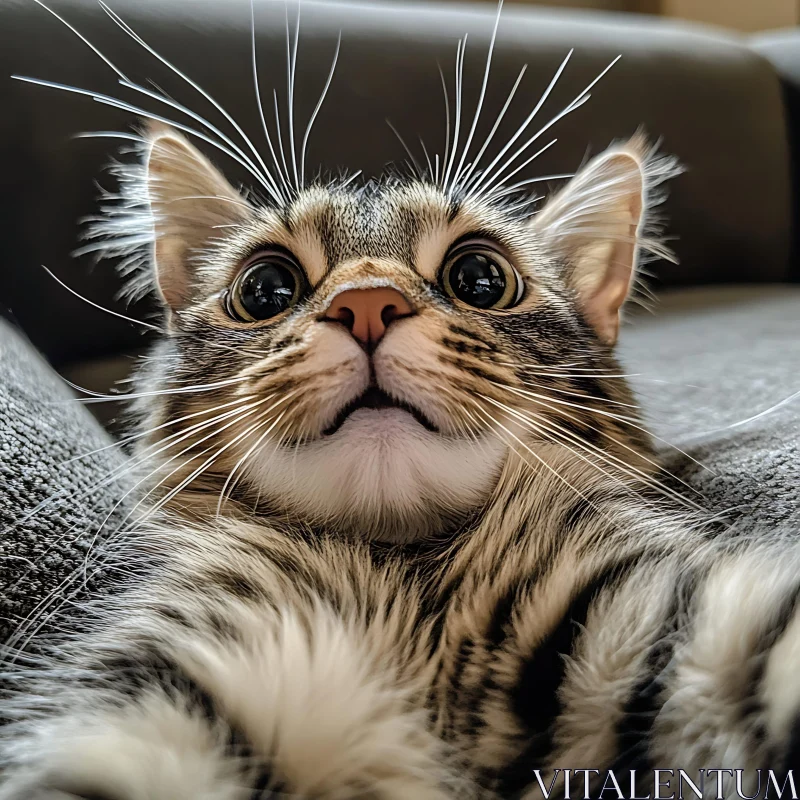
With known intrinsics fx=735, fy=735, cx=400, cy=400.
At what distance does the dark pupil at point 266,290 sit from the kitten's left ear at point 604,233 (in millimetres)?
390

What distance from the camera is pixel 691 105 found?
6.07ft

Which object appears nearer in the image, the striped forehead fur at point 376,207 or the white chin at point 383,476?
the white chin at point 383,476

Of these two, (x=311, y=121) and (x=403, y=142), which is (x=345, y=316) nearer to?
(x=311, y=121)

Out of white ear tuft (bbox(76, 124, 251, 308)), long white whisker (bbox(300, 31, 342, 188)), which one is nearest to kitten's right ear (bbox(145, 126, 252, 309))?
white ear tuft (bbox(76, 124, 251, 308))

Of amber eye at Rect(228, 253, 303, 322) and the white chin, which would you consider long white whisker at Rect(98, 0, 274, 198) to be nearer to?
amber eye at Rect(228, 253, 303, 322)

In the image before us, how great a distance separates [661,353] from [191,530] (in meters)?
1.00

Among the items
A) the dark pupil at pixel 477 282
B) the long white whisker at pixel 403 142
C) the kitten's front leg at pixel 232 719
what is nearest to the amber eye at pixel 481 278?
the dark pupil at pixel 477 282

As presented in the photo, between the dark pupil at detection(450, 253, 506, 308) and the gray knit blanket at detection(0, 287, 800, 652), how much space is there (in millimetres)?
252

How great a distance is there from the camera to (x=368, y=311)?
695mm

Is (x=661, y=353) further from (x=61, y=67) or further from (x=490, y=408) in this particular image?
(x=61, y=67)

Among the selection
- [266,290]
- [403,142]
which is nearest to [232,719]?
[266,290]

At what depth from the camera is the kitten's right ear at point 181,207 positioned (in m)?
0.97

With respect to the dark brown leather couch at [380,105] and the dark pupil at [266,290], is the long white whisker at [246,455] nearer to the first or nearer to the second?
the dark pupil at [266,290]

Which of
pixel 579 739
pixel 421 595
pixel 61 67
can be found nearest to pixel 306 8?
pixel 61 67
